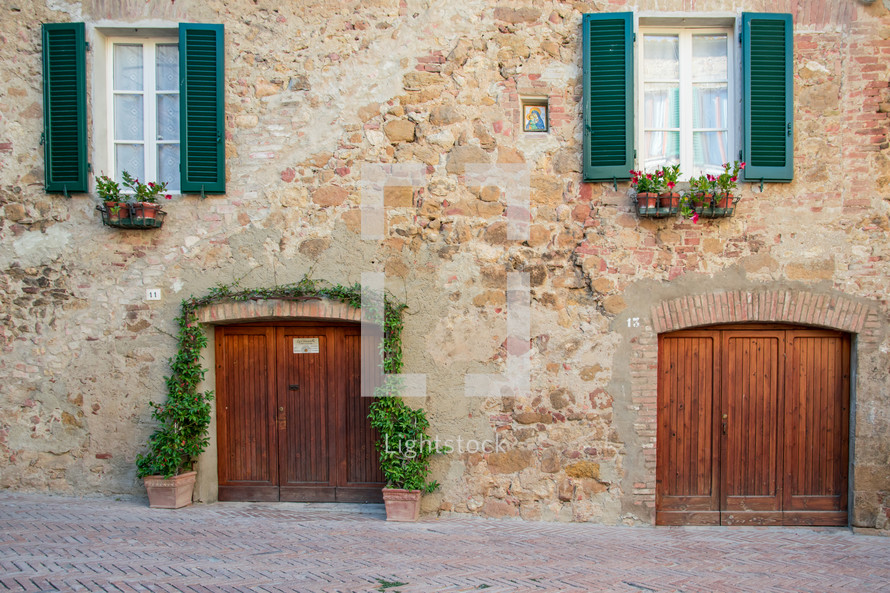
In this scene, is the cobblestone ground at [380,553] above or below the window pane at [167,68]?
below

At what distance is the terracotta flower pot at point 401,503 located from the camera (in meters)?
5.48

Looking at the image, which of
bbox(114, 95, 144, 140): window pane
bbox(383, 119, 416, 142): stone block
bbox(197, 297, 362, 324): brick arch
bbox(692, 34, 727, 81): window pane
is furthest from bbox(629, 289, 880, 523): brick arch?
bbox(114, 95, 144, 140): window pane

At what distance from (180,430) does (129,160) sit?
9.15ft

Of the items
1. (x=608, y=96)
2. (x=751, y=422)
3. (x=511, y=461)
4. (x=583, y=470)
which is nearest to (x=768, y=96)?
(x=608, y=96)

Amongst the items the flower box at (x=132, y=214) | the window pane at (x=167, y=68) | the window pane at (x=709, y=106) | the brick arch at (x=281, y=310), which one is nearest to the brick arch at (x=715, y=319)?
the window pane at (x=709, y=106)

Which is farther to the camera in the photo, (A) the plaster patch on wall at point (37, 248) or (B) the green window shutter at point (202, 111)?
(A) the plaster patch on wall at point (37, 248)

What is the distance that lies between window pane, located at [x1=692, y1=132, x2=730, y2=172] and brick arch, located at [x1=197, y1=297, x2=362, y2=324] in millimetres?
3642

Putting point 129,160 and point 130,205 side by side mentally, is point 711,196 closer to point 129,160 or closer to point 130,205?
point 130,205

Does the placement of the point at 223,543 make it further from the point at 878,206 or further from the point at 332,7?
the point at 878,206

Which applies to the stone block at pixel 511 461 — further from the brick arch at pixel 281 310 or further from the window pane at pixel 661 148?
the window pane at pixel 661 148

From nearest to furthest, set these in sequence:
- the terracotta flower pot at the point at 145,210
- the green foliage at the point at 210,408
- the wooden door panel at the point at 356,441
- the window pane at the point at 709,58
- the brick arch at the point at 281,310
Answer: the green foliage at the point at 210,408 < the terracotta flower pot at the point at 145,210 < the brick arch at the point at 281,310 < the window pane at the point at 709,58 < the wooden door panel at the point at 356,441

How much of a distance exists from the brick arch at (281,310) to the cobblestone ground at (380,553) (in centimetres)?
187

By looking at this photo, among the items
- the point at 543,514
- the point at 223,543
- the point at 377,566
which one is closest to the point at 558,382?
the point at 543,514

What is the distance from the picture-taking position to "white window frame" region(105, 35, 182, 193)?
6.04 metres
